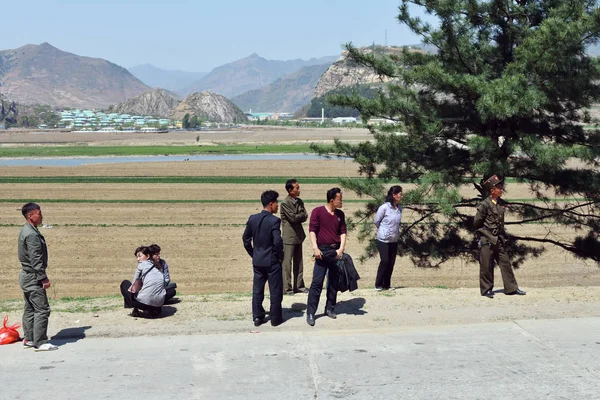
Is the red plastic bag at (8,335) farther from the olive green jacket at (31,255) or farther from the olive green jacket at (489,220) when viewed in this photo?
the olive green jacket at (489,220)

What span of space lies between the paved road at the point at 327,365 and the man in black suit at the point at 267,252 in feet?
1.40

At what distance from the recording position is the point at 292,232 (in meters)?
11.0

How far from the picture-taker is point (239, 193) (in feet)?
115

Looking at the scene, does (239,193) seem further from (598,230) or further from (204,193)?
(598,230)

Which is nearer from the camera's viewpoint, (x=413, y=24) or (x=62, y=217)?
(x=413, y=24)

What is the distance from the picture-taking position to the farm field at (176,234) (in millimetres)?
16969

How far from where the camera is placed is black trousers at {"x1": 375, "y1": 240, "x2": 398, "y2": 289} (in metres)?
11.3

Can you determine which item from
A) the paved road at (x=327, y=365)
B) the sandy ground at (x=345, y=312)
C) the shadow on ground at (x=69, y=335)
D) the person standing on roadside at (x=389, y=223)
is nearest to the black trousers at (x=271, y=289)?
the sandy ground at (x=345, y=312)

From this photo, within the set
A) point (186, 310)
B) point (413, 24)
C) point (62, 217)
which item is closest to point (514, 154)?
point (413, 24)

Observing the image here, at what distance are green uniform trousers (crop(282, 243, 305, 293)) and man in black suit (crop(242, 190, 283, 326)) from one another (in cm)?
181

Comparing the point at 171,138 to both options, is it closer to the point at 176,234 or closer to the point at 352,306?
the point at 176,234

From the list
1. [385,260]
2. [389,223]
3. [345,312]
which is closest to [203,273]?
[385,260]

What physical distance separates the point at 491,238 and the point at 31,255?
6.32 m

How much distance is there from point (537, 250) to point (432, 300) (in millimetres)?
5085
